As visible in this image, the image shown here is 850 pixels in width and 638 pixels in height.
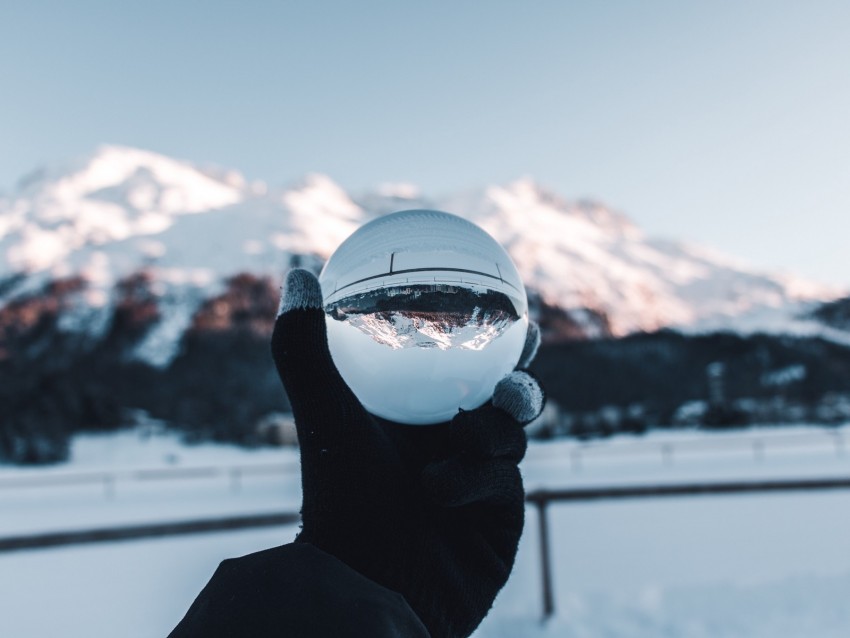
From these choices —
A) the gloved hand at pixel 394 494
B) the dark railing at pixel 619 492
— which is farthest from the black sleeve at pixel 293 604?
the dark railing at pixel 619 492

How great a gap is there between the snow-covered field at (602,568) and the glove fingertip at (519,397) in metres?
3.13

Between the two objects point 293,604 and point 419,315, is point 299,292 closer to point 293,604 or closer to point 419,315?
point 419,315

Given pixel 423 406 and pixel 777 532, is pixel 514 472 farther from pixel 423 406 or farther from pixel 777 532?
pixel 777 532

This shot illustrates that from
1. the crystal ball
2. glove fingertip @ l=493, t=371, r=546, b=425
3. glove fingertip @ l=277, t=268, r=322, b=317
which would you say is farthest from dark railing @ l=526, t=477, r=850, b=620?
glove fingertip @ l=277, t=268, r=322, b=317

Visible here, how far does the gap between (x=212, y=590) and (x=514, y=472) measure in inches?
32.9

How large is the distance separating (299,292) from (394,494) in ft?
1.73

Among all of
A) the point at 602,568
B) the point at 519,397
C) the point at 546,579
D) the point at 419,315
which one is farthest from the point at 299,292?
the point at 602,568

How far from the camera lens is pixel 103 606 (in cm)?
552

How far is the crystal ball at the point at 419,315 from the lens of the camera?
1527mm

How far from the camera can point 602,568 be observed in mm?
6672

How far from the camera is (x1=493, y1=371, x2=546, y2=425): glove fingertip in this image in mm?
1607

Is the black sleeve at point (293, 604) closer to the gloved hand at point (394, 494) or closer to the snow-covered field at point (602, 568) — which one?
the gloved hand at point (394, 494)

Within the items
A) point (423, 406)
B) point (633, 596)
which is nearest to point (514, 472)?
point (423, 406)

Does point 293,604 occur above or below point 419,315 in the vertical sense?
below
